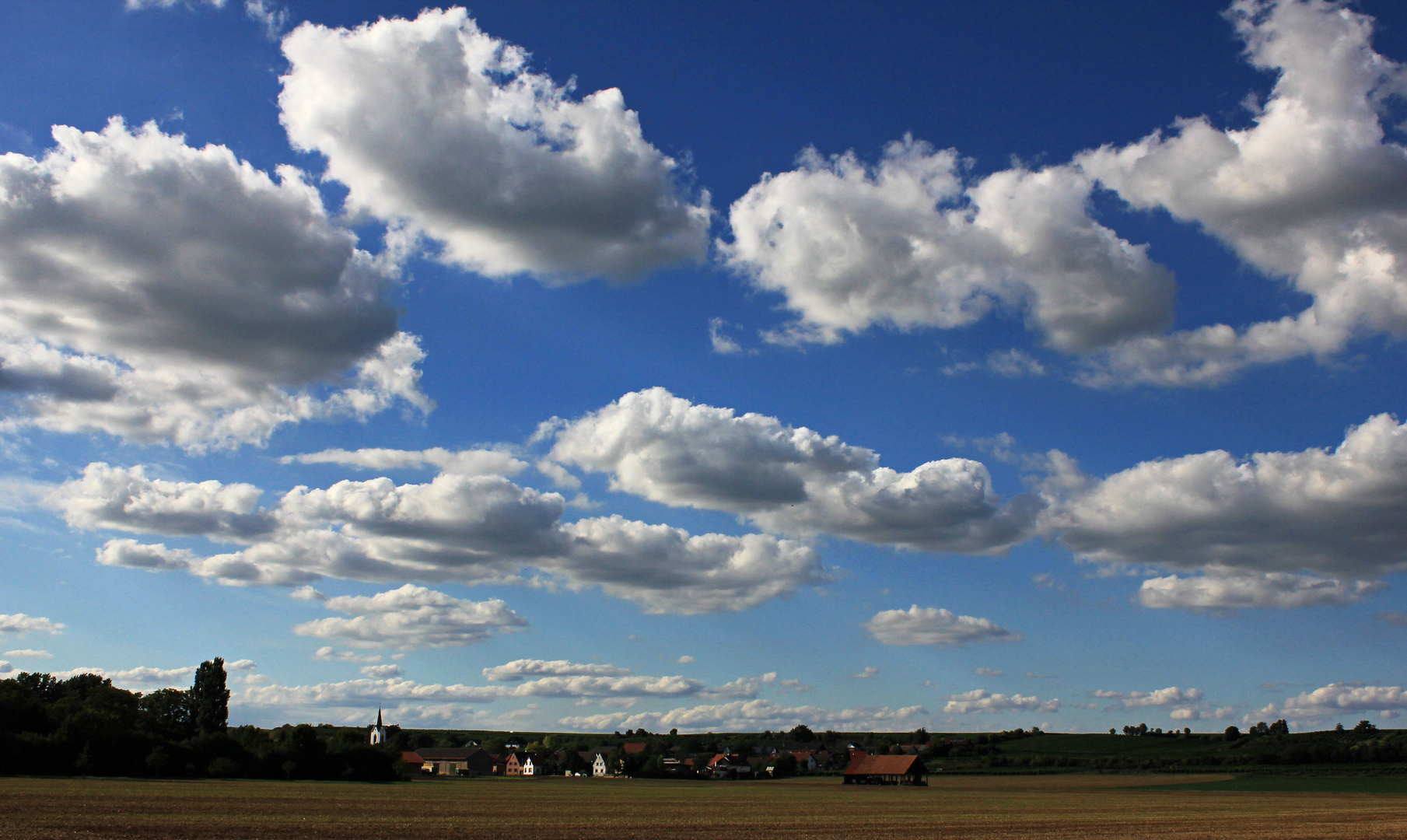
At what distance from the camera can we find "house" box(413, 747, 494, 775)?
175875 mm

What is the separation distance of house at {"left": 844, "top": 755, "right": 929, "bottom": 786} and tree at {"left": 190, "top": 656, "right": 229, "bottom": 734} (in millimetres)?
88432

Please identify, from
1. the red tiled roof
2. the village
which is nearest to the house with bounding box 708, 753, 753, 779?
the village

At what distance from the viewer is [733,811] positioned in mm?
54344

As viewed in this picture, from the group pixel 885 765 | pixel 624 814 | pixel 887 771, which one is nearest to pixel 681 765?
pixel 885 765

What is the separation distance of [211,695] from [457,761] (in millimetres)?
54464

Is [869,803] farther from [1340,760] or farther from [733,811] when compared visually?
[1340,760]

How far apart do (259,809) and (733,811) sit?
2464cm

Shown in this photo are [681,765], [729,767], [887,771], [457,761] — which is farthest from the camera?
[457,761]

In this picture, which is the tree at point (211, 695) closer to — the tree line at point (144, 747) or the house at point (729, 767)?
the tree line at point (144, 747)

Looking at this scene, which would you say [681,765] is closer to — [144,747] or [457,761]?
[457,761]

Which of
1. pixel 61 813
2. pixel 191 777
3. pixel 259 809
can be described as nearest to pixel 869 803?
pixel 259 809

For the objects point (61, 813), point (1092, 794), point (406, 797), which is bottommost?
point (1092, 794)

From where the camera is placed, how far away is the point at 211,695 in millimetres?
136750

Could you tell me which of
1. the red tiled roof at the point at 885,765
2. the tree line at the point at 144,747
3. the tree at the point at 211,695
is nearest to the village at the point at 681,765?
the red tiled roof at the point at 885,765
